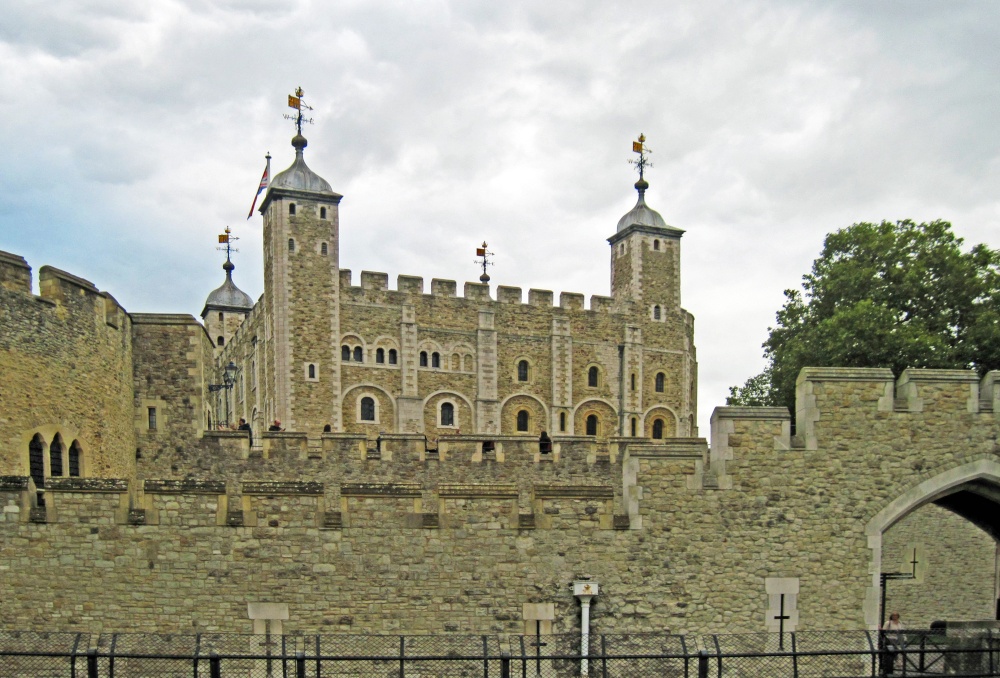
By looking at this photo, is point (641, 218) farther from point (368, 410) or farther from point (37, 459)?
point (37, 459)

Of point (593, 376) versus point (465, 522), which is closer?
point (465, 522)

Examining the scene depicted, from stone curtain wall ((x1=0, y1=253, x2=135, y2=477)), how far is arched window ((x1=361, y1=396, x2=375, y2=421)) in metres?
36.8

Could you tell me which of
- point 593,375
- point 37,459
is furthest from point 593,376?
point 37,459

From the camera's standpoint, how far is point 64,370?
56.4 feet

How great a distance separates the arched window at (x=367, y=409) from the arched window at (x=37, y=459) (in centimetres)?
3914

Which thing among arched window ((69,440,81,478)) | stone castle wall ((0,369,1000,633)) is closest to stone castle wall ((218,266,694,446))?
arched window ((69,440,81,478))

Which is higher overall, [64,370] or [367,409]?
[64,370]

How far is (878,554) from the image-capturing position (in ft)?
53.1

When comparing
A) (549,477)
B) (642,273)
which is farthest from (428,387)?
(549,477)

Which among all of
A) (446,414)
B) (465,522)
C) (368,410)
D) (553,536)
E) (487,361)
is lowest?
(553,536)

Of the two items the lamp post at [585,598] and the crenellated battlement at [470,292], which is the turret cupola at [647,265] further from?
the lamp post at [585,598]

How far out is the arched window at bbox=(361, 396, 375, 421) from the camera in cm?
5600

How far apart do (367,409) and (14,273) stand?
3984cm

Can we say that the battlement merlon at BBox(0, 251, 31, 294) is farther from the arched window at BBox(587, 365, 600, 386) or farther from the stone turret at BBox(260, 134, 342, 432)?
the arched window at BBox(587, 365, 600, 386)
